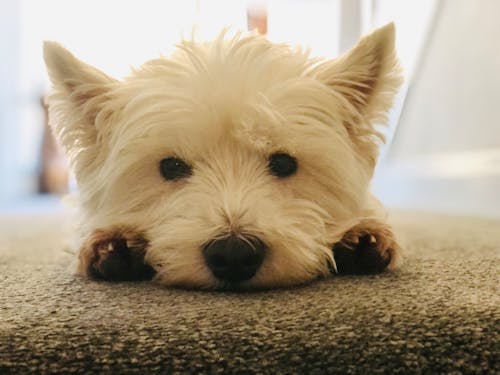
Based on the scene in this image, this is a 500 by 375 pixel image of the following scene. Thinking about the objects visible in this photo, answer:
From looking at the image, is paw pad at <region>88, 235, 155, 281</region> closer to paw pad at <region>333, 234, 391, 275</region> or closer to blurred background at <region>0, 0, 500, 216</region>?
paw pad at <region>333, 234, 391, 275</region>

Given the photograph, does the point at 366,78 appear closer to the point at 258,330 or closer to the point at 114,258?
the point at 114,258

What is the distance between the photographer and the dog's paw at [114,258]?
4.44 feet

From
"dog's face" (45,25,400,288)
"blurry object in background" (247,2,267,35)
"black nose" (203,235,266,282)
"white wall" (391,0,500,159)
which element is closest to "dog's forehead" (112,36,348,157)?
"dog's face" (45,25,400,288)

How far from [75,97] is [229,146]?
0.48 m

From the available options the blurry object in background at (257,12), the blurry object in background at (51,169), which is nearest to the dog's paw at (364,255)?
the blurry object in background at (257,12)

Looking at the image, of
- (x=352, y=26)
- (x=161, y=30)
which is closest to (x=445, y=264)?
(x=352, y=26)

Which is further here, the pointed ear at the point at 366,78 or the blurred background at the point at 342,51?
the blurred background at the point at 342,51

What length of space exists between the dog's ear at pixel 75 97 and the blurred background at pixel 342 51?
15 centimetres

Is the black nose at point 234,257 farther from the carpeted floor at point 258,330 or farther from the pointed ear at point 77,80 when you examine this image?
the pointed ear at point 77,80

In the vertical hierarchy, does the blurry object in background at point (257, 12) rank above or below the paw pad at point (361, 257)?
above

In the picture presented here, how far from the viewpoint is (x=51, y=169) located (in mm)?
7180

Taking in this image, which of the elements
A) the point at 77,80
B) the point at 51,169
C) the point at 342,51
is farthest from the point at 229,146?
the point at 51,169

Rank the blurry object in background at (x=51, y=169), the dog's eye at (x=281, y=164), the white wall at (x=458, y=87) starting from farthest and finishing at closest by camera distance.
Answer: the blurry object in background at (x=51, y=169) → the white wall at (x=458, y=87) → the dog's eye at (x=281, y=164)

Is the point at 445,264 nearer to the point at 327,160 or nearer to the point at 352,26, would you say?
the point at 327,160
